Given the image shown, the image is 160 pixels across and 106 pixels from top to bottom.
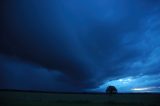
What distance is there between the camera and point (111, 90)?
98.1 m
